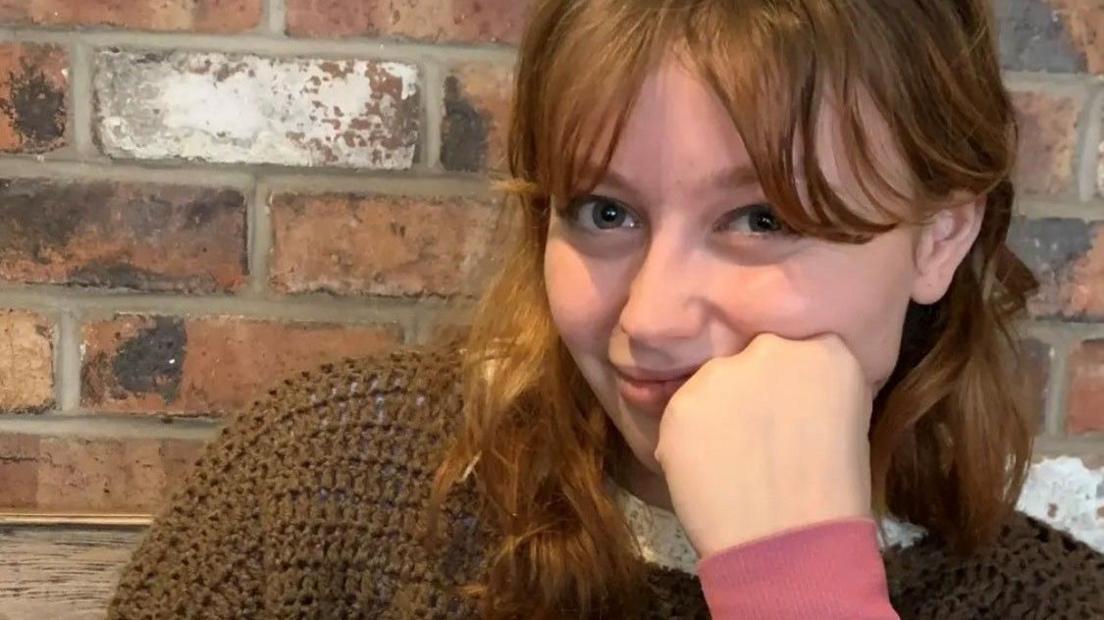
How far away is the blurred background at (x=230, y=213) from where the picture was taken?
3.14ft

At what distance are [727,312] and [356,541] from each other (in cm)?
32

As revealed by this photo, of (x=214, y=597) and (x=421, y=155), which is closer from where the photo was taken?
(x=214, y=597)

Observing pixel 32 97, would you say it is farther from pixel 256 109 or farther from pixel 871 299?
pixel 871 299

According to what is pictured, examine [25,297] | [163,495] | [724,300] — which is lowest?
[163,495]

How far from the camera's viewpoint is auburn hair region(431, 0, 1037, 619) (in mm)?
708

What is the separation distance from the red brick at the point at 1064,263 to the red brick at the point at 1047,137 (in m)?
0.03

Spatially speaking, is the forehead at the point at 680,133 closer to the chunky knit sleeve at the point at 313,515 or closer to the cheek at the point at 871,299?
the cheek at the point at 871,299

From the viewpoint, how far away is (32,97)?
0.95 meters

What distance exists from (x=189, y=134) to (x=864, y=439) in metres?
0.54

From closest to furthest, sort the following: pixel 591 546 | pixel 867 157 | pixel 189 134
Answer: pixel 867 157 < pixel 591 546 < pixel 189 134

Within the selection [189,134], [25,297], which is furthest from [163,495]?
[189,134]

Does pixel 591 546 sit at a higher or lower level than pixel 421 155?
lower

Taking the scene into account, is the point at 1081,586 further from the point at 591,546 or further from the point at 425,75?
the point at 425,75

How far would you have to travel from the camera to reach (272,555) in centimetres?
87
